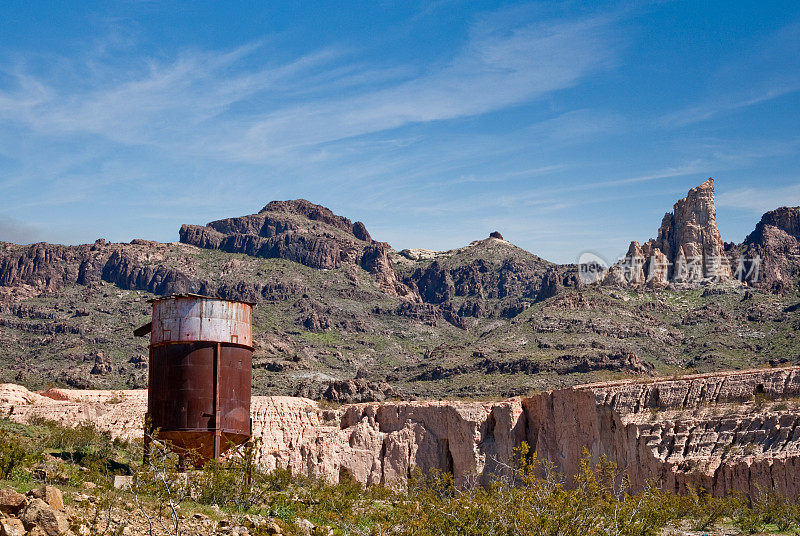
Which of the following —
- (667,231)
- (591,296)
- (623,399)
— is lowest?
(623,399)

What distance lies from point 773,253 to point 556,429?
90.6m

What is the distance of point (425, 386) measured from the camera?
85938mm

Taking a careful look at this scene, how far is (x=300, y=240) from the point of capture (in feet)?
511

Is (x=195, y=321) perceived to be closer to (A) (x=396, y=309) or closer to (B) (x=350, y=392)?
(B) (x=350, y=392)

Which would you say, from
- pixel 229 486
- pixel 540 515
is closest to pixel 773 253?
pixel 229 486

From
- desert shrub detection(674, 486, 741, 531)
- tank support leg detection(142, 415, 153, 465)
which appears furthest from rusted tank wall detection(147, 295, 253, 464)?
desert shrub detection(674, 486, 741, 531)

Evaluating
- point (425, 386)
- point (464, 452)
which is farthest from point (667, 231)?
point (464, 452)

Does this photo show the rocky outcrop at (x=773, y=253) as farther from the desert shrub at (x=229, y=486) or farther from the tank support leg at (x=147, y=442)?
the tank support leg at (x=147, y=442)

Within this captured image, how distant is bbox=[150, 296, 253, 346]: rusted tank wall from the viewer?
39.2 metres

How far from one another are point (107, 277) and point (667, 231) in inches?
2813

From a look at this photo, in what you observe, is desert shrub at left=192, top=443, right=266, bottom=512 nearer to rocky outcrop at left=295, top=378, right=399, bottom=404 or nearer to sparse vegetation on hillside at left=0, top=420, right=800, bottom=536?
sparse vegetation on hillside at left=0, top=420, right=800, bottom=536

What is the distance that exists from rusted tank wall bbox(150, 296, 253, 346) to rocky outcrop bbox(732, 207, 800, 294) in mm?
86925

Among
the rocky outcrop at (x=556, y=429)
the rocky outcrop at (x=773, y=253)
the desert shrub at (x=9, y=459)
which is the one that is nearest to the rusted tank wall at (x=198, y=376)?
the rocky outcrop at (x=556, y=429)

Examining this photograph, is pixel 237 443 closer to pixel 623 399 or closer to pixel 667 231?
pixel 623 399
